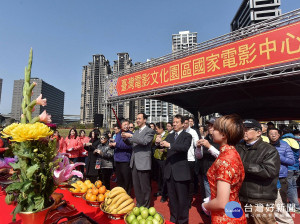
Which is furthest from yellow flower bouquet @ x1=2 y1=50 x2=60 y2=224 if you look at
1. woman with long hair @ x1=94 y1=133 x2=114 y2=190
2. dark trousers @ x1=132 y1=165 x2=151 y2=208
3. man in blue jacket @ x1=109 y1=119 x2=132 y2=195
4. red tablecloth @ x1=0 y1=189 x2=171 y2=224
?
woman with long hair @ x1=94 y1=133 x2=114 y2=190

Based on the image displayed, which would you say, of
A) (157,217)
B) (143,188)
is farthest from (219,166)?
(143,188)

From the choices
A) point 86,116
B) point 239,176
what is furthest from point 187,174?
Answer: point 86,116

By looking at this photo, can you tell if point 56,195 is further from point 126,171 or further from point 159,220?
point 126,171

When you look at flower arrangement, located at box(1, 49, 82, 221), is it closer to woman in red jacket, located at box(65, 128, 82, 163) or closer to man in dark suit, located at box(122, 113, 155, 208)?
man in dark suit, located at box(122, 113, 155, 208)

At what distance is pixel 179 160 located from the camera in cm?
262

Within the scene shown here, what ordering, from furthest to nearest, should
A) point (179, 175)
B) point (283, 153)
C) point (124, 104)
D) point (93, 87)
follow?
point (124, 104), point (93, 87), point (283, 153), point (179, 175)

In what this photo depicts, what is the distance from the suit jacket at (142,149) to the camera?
115 inches

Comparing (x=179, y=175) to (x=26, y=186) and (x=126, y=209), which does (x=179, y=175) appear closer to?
(x=126, y=209)

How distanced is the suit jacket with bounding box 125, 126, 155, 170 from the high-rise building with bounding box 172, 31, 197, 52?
3776 inches

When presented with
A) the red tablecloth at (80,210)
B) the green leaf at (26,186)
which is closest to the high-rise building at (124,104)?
the red tablecloth at (80,210)

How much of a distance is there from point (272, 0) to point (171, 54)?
63136 mm

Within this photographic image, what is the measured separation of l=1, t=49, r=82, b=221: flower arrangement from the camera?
876mm

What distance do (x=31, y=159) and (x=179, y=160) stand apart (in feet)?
6.95

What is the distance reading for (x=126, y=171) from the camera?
3.42 meters
